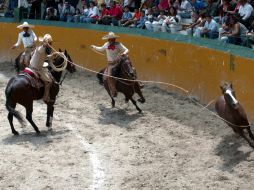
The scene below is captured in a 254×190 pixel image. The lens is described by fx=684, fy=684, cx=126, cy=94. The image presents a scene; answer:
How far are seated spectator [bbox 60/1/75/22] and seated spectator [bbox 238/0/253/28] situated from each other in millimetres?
8805

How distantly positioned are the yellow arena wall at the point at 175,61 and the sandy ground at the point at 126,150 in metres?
0.67

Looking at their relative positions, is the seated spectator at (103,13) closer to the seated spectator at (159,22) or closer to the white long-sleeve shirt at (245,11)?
the seated spectator at (159,22)

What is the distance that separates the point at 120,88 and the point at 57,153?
12.6ft

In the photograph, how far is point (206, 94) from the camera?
17.5 m

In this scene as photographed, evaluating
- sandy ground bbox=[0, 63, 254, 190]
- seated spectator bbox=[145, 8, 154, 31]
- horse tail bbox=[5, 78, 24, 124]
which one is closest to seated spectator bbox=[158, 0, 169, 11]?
seated spectator bbox=[145, 8, 154, 31]

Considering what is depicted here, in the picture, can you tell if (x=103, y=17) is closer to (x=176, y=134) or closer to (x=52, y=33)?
(x=52, y=33)

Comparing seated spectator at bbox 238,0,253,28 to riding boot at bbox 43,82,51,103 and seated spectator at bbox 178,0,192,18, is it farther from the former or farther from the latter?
riding boot at bbox 43,82,51,103

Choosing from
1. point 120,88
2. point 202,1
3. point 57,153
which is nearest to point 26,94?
point 57,153

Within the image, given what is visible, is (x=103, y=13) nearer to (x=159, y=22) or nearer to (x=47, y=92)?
(x=159, y=22)

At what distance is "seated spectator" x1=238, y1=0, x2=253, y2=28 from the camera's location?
666 inches

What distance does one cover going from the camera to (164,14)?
67.7 ft

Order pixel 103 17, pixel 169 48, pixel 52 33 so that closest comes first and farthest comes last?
pixel 169 48 → pixel 103 17 → pixel 52 33

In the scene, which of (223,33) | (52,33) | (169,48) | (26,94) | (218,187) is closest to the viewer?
(218,187)

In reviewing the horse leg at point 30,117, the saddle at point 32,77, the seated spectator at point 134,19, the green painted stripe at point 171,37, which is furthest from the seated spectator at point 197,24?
the horse leg at point 30,117
